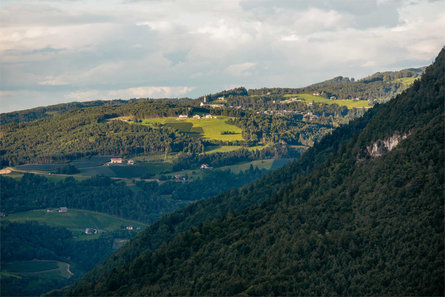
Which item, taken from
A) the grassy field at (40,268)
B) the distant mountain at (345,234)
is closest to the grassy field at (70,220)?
the grassy field at (40,268)

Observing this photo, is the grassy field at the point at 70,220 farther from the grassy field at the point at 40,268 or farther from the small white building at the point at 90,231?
the grassy field at the point at 40,268

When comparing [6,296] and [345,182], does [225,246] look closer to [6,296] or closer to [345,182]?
[345,182]

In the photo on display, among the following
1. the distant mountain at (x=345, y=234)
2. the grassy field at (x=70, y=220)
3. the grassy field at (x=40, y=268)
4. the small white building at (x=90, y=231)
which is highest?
the distant mountain at (x=345, y=234)

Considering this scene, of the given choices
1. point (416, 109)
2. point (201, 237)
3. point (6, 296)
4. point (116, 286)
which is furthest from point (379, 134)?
point (6, 296)

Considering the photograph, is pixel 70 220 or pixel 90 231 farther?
pixel 70 220

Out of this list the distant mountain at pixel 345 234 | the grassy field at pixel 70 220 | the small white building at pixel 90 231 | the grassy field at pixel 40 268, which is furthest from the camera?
the small white building at pixel 90 231

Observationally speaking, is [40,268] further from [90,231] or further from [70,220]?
[70,220]

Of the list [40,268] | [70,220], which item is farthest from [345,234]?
[70,220]
